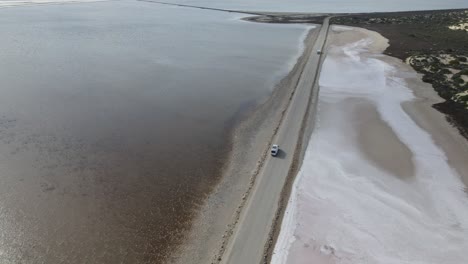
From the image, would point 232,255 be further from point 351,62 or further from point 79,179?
point 351,62

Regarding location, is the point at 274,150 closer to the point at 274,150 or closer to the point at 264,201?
the point at 274,150

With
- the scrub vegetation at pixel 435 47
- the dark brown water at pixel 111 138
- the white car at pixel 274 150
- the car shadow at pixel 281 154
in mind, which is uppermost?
the scrub vegetation at pixel 435 47

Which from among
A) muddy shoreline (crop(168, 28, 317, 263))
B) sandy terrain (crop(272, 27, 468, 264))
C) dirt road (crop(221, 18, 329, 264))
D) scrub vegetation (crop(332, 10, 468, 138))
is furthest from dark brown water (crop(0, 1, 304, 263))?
scrub vegetation (crop(332, 10, 468, 138))

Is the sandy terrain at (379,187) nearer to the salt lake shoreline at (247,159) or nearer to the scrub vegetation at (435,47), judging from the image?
the salt lake shoreline at (247,159)

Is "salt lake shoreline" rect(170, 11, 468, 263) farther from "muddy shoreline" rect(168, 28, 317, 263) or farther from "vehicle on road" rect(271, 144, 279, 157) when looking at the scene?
"vehicle on road" rect(271, 144, 279, 157)

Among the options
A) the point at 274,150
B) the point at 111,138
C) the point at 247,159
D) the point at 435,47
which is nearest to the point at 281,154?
the point at 274,150

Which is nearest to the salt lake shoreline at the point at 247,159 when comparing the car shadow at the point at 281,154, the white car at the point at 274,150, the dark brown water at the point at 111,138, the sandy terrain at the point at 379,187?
the sandy terrain at the point at 379,187
